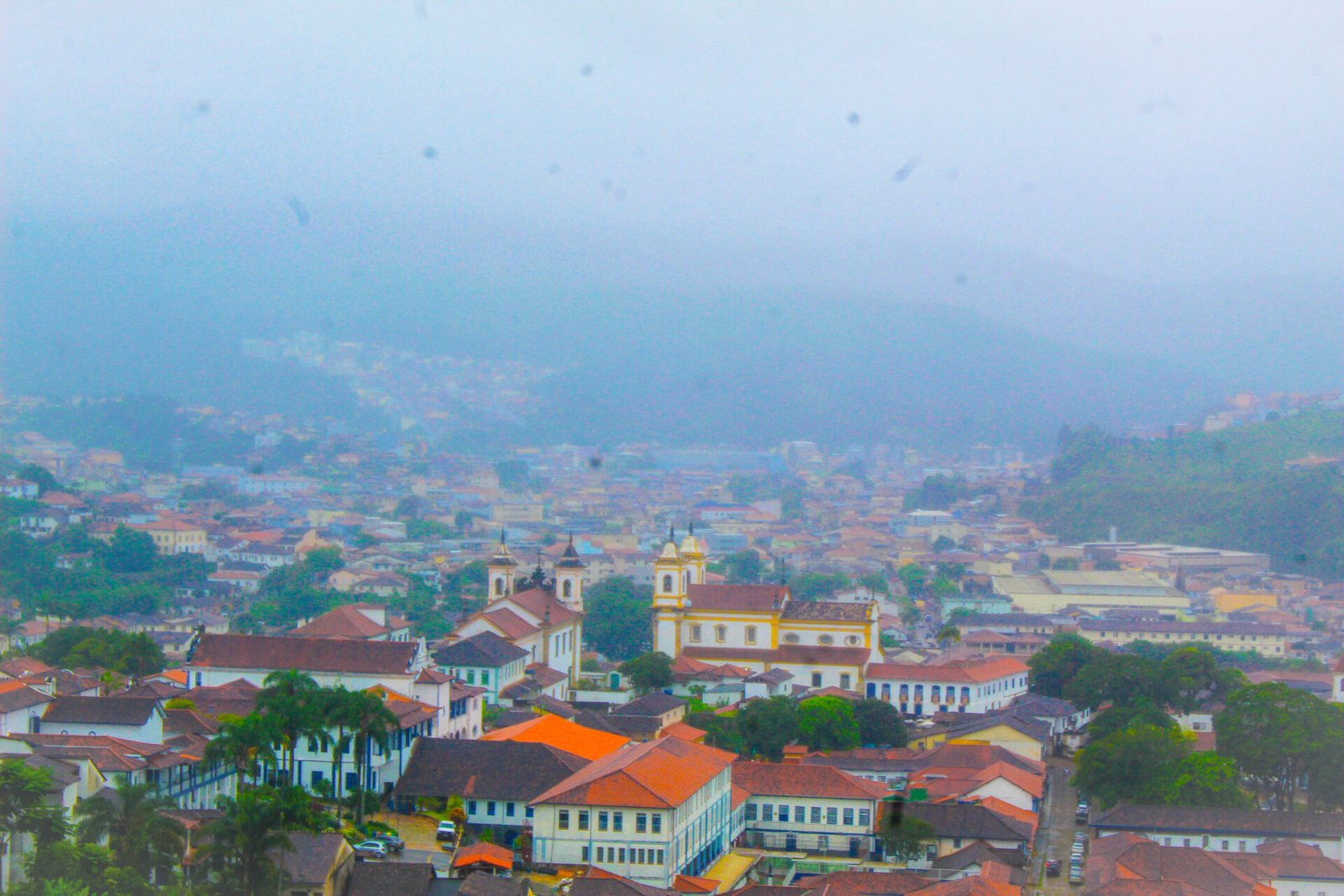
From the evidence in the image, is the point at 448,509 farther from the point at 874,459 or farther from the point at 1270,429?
the point at 874,459

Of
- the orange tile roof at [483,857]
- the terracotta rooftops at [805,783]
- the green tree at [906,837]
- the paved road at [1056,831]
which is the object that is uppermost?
the terracotta rooftops at [805,783]

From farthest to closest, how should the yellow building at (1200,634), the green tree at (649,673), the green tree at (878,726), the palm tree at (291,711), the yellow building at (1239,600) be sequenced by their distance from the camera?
the yellow building at (1239,600), the yellow building at (1200,634), the green tree at (649,673), the green tree at (878,726), the palm tree at (291,711)

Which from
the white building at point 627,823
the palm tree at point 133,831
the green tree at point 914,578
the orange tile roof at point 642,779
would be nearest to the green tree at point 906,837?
the orange tile roof at point 642,779

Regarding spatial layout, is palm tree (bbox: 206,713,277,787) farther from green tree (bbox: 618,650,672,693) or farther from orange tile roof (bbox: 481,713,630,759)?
green tree (bbox: 618,650,672,693)

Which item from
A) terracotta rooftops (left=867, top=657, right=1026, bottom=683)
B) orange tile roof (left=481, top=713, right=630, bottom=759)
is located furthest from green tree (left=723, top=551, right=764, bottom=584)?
orange tile roof (left=481, top=713, right=630, bottom=759)

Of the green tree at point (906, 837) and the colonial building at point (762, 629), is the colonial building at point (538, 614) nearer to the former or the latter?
the colonial building at point (762, 629)

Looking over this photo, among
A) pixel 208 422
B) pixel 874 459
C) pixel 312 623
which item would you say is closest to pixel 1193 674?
pixel 312 623
